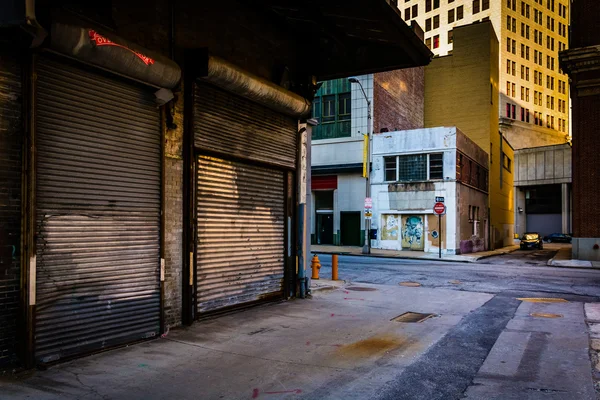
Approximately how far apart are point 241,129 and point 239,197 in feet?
4.64

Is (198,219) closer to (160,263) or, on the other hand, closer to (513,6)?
(160,263)

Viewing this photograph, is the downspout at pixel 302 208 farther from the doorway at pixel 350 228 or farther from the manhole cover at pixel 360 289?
the doorway at pixel 350 228

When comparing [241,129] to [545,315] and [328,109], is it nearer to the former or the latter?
[545,315]

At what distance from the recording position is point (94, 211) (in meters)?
6.99

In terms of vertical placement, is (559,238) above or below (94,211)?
below

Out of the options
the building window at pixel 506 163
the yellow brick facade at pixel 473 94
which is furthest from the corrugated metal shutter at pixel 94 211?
the building window at pixel 506 163

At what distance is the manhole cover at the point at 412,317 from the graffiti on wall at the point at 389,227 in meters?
22.5

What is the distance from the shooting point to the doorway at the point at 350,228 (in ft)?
119

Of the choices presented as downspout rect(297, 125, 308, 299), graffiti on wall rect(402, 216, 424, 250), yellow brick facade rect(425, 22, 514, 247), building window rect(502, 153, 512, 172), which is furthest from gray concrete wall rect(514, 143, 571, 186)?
downspout rect(297, 125, 308, 299)

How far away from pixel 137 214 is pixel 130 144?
43.2 inches

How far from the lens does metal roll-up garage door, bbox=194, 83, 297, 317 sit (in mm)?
9172

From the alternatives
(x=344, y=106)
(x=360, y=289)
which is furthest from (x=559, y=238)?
(x=360, y=289)

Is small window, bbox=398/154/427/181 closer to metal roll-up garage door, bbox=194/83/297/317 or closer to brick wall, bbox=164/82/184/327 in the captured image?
metal roll-up garage door, bbox=194/83/297/317

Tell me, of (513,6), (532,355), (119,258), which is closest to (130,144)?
(119,258)
